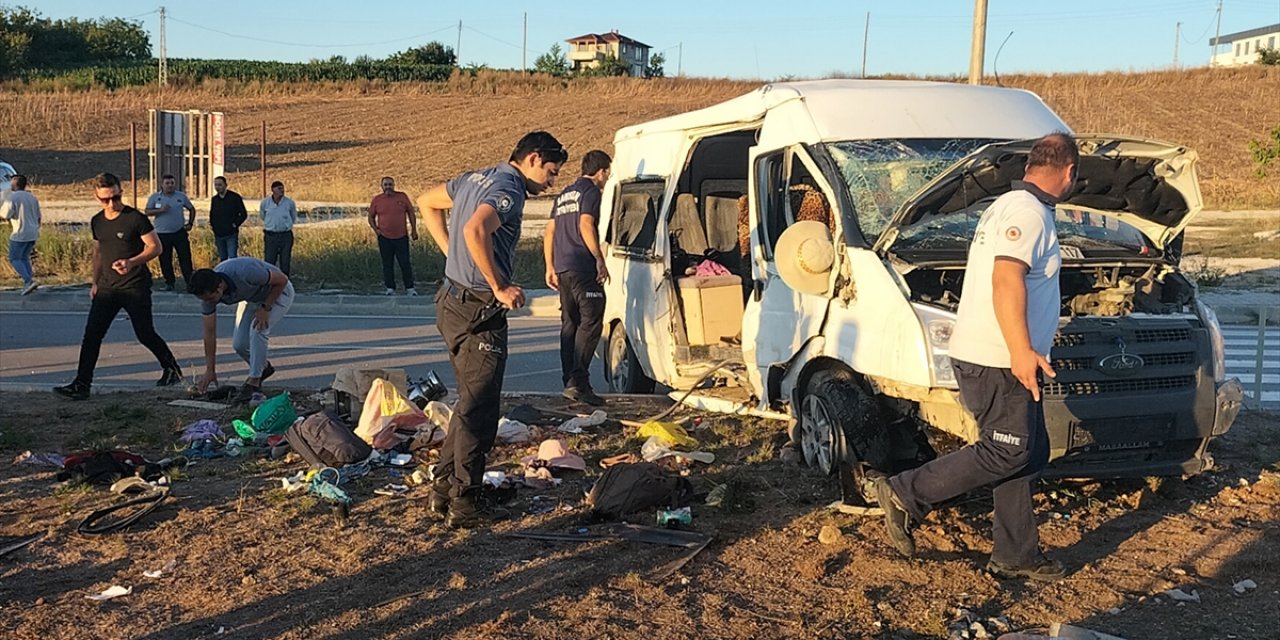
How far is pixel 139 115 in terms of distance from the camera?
5738cm

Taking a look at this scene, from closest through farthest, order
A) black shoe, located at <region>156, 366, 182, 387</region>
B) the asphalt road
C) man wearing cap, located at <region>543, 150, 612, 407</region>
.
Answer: man wearing cap, located at <region>543, 150, 612, 407</region> < black shoe, located at <region>156, 366, 182, 387</region> < the asphalt road

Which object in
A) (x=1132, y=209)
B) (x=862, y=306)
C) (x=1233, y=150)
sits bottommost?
(x=862, y=306)

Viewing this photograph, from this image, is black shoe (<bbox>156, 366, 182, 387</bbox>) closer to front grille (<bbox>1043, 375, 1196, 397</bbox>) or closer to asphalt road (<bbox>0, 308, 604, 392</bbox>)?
asphalt road (<bbox>0, 308, 604, 392</bbox>)

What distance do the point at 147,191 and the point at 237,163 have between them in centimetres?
738

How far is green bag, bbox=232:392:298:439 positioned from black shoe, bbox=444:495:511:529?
7.32ft

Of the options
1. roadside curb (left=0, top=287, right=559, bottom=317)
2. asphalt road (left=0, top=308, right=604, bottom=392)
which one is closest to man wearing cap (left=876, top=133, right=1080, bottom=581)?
asphalt road (left=0, top=308, right=604, bottom=392)

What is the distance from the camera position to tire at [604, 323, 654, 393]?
30.1 feet

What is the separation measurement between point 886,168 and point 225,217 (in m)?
13.0

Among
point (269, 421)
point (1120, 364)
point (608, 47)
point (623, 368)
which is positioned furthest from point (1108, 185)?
point (608, 47)

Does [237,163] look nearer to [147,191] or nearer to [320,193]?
[147,191]

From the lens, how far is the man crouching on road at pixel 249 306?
854 cm

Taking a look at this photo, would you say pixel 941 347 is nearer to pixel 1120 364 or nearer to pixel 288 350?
pixel 1120 364

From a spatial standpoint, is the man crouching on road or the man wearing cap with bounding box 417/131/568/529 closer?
the man wearing cap with bounding box 417/131/568/529

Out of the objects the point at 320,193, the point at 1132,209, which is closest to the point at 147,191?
the point at 320,193
